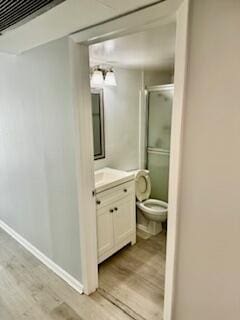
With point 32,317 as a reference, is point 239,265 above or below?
→ above

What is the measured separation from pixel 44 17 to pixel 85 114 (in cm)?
63

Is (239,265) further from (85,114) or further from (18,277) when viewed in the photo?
(18,277)

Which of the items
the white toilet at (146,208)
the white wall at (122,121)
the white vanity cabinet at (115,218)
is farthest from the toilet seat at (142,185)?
the white vanity cabinet at (115,218)

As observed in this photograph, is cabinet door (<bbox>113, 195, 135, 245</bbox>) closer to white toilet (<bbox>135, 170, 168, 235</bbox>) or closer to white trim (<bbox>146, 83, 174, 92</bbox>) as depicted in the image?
white toilet (<bbox>135, 170, 168, 235</bbox>)

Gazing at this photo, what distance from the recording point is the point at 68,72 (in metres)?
1.60

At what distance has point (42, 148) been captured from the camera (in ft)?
6.70

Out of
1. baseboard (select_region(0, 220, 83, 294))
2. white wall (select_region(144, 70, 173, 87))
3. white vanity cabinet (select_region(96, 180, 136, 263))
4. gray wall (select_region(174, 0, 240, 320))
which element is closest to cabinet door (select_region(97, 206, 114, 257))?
white vanity cabinet (select_region(96, 180, 136, 263))

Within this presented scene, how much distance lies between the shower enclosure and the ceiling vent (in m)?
2.11

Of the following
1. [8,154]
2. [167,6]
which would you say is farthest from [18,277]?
[167,6]

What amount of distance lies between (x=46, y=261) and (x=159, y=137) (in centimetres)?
213

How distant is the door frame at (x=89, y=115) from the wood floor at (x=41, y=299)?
0.49 feet

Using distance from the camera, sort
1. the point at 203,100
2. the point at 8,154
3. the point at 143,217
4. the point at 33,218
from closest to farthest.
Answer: the point at 203,100, the point at 33,218, the point at 8,154, the point at 143,217

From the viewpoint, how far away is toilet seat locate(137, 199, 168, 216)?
275 centimetres

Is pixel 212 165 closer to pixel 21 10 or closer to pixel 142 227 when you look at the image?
pixel 21 10
